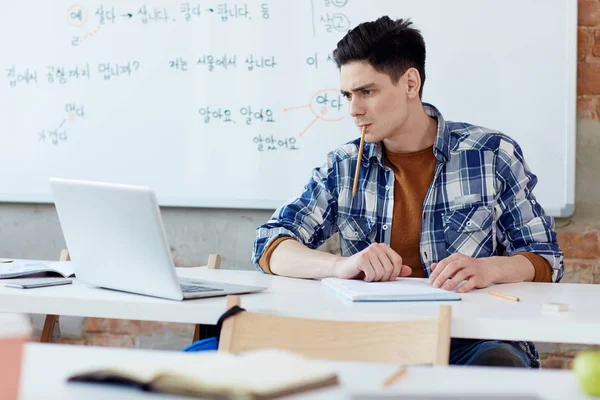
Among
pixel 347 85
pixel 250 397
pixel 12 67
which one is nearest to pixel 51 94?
pixel 12 67

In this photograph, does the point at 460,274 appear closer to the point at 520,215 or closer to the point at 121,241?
the point at 520,215

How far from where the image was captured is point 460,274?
1428 mm

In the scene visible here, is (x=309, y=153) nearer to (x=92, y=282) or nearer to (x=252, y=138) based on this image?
(x=252, y=138)

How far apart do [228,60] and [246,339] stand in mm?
1593

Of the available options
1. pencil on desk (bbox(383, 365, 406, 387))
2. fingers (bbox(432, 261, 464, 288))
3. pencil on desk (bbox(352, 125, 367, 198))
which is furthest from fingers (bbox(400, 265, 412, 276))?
pencil on desk (bbox(383, 365, 406, 387))

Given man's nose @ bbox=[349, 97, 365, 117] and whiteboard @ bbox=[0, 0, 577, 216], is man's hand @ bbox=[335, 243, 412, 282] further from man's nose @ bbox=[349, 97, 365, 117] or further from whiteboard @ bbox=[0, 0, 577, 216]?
whiteboard @ bbox=[0, 0, 577, 216]

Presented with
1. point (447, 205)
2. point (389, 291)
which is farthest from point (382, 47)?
point (389, 291)

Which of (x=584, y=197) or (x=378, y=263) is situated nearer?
(x=378, y=263)

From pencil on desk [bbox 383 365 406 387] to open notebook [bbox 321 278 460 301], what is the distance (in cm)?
52

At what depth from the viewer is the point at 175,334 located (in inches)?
106

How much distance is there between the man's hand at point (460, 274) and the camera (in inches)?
56.1

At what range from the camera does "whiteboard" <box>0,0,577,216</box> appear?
2.33 m

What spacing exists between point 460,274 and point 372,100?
589 mm

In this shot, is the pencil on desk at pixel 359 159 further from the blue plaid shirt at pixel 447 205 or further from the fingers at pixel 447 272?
the fingers at pixel 447 272
